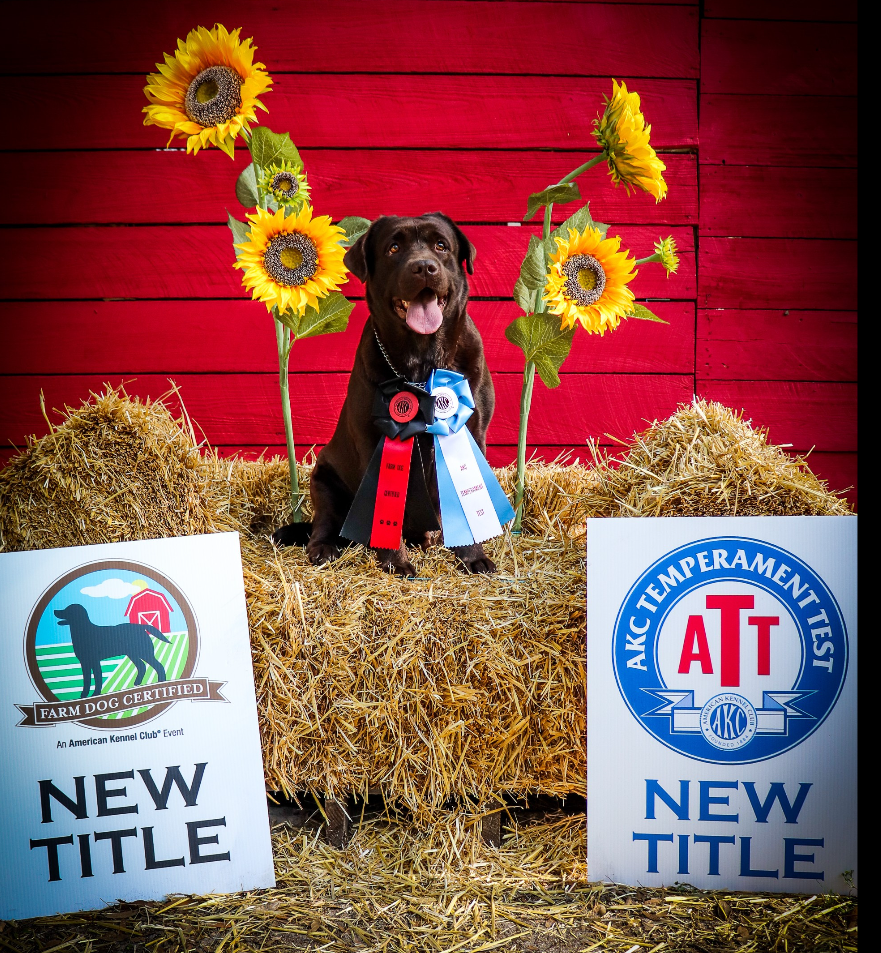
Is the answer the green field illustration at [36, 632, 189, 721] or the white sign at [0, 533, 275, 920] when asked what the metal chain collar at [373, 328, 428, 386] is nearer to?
the white sign at [0, 533, 275, 920]

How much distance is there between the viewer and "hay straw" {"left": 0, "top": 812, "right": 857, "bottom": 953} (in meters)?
1.27

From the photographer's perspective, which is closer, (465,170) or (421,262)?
(421,262)

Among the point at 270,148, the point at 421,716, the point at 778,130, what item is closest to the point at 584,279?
the point at 270,148

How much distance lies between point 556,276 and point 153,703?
1.46 metres

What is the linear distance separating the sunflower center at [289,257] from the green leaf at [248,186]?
31 centimetres

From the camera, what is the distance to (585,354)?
2947mm

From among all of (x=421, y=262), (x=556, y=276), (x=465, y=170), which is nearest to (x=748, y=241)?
(x=465, y=170)

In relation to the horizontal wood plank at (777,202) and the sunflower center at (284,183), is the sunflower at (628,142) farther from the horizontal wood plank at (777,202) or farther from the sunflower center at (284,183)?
the horizontal wood plank at (777,202)

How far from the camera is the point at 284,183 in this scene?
196 cm

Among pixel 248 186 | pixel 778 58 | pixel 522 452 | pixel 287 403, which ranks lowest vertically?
pixel 522 452

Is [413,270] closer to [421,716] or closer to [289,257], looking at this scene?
[289,257]

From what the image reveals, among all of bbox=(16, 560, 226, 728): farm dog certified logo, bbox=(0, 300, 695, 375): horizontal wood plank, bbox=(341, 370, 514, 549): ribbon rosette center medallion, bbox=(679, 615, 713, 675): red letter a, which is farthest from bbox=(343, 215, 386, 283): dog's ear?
bbox=(679, 615, 713, 675): red letter a

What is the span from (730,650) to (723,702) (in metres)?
0.11

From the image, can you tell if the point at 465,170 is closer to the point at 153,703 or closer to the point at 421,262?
the point at 421,262
